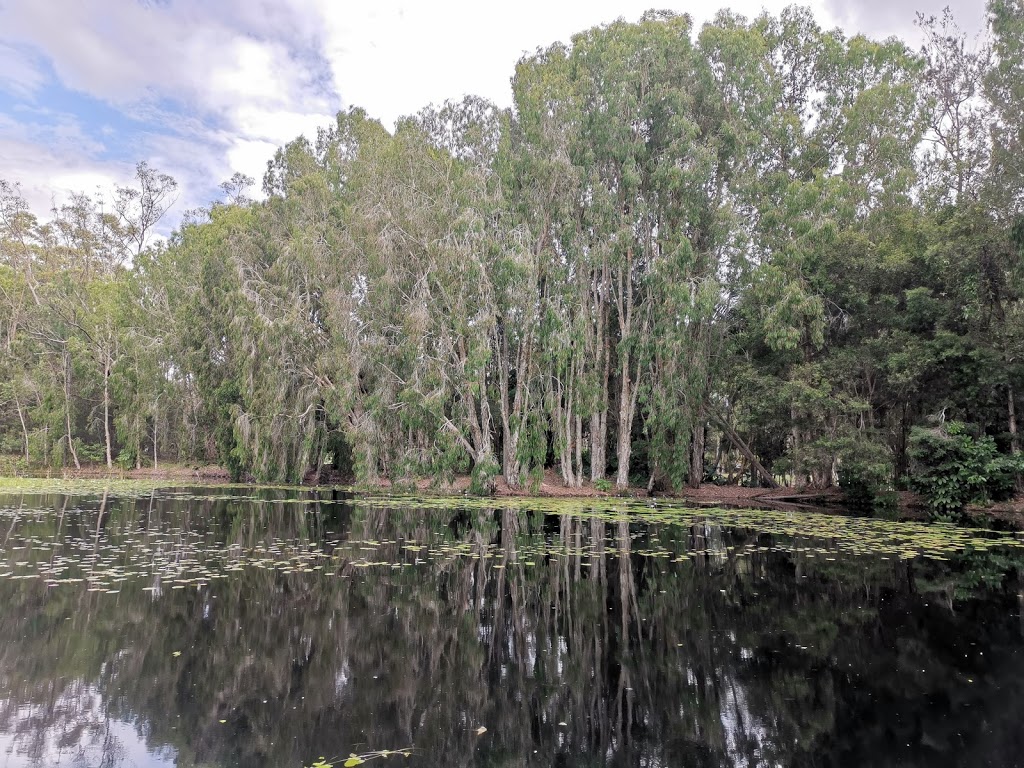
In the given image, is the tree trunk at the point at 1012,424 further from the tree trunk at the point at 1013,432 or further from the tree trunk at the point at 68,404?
the tree trunk at the point at 68,404

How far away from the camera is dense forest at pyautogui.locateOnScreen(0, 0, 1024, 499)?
18.5 metres

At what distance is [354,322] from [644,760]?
64.2 feet

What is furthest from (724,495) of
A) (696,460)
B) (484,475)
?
(484,475)

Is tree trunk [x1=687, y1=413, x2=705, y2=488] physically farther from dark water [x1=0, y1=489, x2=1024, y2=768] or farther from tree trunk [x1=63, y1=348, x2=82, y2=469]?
tree trunk [x1=63, y1=348, x2=82, y2=469]

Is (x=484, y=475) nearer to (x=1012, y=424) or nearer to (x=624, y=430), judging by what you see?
(x=624, y=430)

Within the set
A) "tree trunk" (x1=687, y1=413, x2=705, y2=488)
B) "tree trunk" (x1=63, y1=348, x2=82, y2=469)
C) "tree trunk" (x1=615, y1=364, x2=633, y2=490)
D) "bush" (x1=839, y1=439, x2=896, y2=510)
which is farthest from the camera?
"tree trunk" (x1=63, y1=348, x2=82, y2=469)

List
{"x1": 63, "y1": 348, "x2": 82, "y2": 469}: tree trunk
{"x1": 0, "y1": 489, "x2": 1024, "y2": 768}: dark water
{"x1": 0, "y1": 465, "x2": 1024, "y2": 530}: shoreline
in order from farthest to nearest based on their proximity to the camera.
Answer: {"x1": 63, "y1": 348, "x2": 82, "y2": 469}: tree trunk → {"x1": 0, "y1": 465, "x2": 1024, "y2": 530}: shoreline → {"x1": 0, "y1": 489, "x2": 1024, "y2": 768}: dark water

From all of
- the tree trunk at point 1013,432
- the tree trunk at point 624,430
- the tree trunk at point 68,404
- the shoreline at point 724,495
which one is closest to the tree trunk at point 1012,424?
the tree trunk at point 1013,432

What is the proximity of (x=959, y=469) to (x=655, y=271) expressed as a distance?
10.3 m

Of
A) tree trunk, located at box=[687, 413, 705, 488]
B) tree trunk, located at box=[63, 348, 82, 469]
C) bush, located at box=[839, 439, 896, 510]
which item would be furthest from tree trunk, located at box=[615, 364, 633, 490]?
tree trunk, located at box=[63, 348, 82, 469]

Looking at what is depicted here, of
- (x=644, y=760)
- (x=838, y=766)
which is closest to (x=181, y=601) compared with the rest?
(x=644, y=760)

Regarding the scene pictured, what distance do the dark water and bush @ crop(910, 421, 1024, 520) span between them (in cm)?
877

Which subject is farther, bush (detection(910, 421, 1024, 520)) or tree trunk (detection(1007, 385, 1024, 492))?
tree trunk (detection(1007, 385, 1024, 492))

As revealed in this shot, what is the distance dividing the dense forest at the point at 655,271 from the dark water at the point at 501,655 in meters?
10.2
